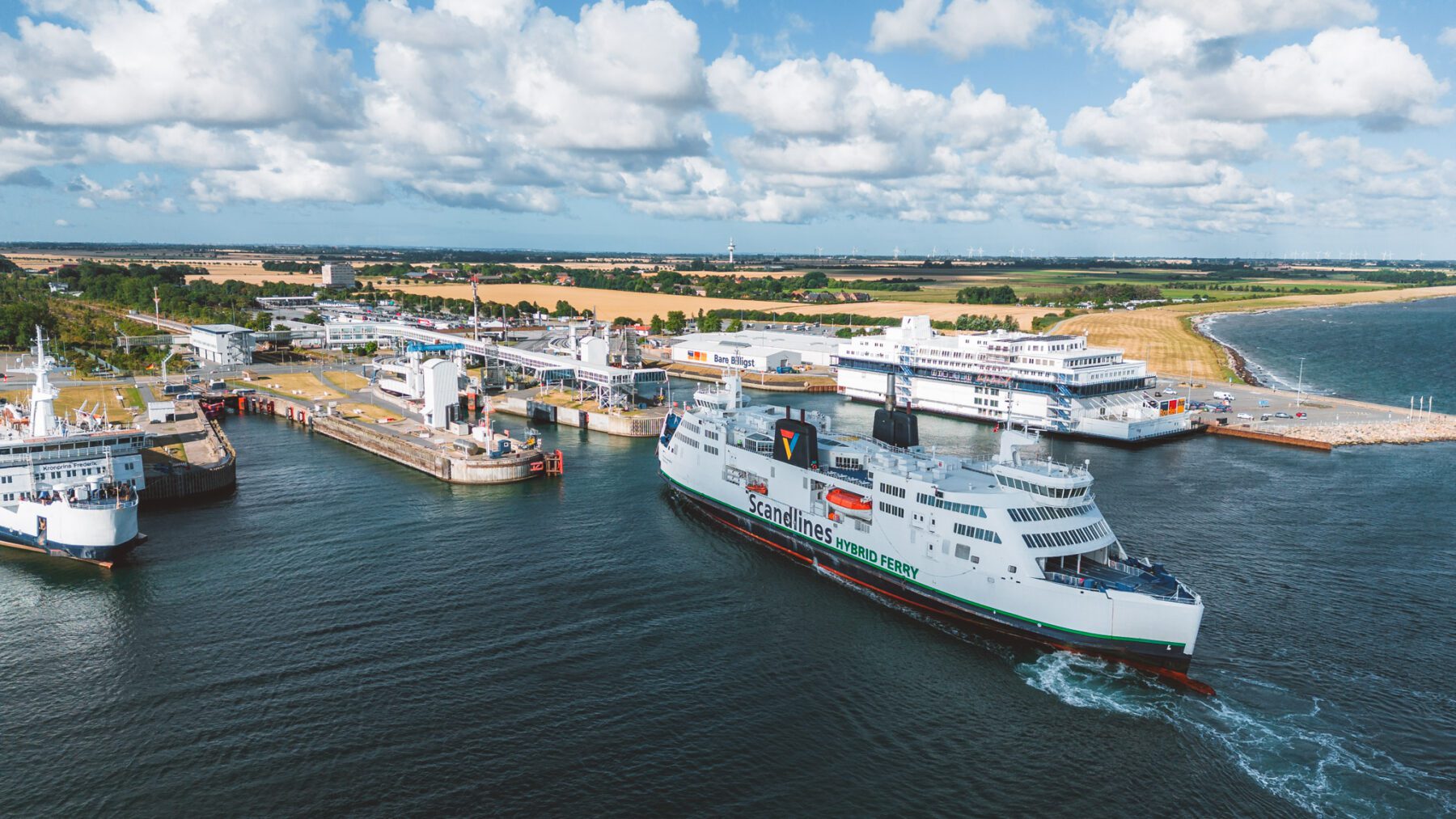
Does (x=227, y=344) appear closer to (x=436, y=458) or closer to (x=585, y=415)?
(x=585, y=415)

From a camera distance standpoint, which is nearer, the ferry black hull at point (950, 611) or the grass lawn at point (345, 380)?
the ferry black hull at point (950, 611)

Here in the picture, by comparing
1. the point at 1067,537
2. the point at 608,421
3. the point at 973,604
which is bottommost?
the point at 973,604

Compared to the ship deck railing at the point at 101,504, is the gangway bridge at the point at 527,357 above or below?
above

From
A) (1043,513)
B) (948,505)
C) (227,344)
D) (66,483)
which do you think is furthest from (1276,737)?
(227,344)

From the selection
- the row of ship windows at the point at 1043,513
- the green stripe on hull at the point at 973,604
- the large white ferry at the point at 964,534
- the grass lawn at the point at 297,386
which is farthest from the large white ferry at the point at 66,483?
the row of ship windows at the point at 1043,513

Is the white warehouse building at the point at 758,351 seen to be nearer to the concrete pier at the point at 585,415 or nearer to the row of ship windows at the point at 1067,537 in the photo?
the concrete pier at the point at 585,415

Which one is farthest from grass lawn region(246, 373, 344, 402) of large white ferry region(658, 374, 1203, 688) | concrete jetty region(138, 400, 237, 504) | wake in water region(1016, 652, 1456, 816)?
wake in water region(1016, 652, 1456, 816)

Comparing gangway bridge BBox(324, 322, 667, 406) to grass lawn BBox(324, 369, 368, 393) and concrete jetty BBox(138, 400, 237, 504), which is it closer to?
grass lawn BBox(324, 369, 368, 393)
